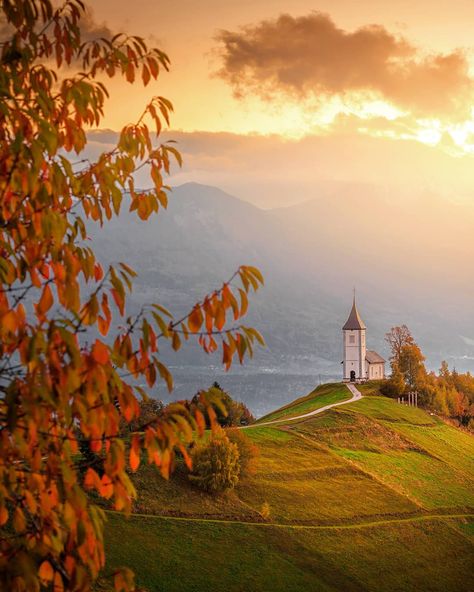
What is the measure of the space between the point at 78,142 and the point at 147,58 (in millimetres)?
1213

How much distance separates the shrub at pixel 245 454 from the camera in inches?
1664

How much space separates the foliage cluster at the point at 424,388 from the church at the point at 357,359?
489 cm

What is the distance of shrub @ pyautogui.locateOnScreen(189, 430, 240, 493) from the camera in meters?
38.8

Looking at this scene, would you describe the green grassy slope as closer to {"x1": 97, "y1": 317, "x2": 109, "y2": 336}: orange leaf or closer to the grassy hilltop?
the grassy hilltop

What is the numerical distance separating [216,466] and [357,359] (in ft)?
206

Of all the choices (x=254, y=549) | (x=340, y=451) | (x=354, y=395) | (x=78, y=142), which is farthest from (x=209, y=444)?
(x=354, y=395)

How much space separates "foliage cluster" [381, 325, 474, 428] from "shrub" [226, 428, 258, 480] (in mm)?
43445

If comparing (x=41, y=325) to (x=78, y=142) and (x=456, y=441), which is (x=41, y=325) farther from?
(x=456, y=441)

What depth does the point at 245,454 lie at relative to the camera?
42.6 metres

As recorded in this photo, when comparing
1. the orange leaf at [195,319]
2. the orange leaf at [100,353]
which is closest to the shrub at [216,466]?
the orange leaf at [195,319]

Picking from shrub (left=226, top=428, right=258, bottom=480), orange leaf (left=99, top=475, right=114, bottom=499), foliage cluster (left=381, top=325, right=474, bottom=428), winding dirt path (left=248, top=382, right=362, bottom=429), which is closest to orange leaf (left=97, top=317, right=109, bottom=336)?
orange leaf (left=99, top=475, right=114, bottom=499)

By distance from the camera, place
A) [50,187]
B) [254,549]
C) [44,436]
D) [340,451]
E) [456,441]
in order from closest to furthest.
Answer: [44,436], [50,187], [254,549], [340,451], [456,441]

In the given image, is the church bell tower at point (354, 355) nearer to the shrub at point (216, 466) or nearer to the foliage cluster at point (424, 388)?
the foliage cluster at point (424, 388)

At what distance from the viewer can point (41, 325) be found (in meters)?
5.77
